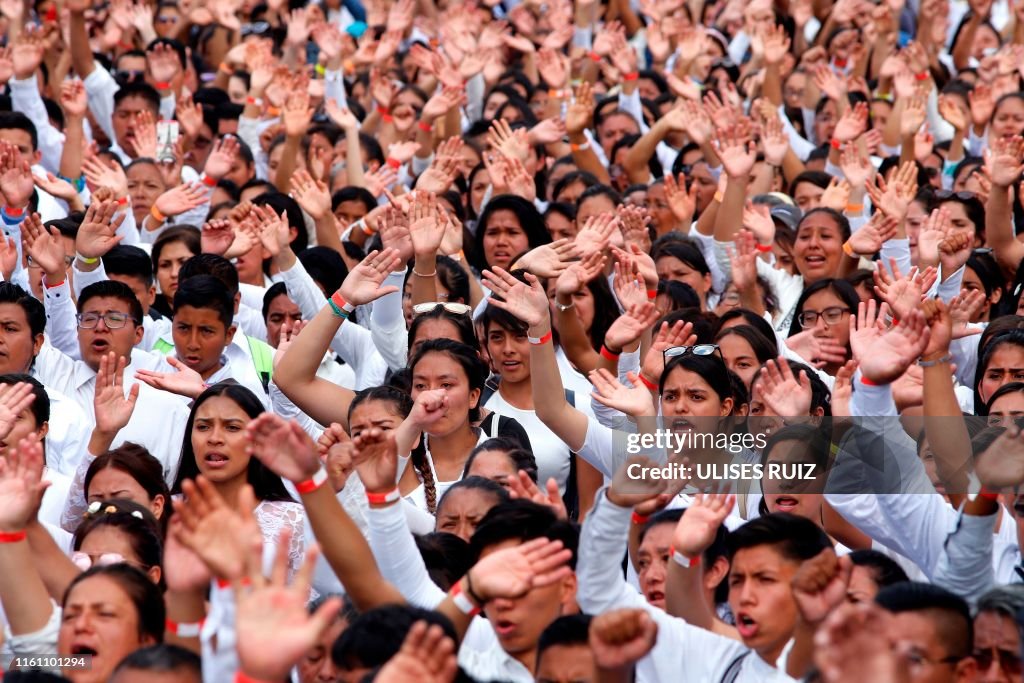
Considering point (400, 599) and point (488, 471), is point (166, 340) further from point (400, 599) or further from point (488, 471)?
point (400, 599)

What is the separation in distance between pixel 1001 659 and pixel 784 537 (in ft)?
2.25

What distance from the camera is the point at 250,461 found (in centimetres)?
493

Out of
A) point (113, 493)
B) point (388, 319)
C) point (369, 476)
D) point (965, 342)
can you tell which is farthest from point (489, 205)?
point (369, 476)

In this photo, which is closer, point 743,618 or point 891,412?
point 743,618

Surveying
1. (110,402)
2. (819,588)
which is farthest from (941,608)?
(110,402)

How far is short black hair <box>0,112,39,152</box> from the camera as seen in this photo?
26.0 ft

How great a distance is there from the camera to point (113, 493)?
4.68 m

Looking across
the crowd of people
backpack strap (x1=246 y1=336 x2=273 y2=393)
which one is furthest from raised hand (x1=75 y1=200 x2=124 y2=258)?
backpack strap (x1=246 y1=336 x2=273 y2=393)

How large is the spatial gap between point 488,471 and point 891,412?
4.21ft

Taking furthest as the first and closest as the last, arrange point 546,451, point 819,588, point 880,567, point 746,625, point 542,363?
point 546,451 → point 542,363 → point 880,567 → point 746,625 → point 819,588

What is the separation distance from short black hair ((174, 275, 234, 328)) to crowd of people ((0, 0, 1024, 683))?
0.05ft

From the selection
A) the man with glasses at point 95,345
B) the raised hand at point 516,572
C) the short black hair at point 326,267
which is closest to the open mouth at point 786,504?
the raised hand at point 516,572

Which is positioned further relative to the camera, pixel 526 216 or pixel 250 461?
pixel 526 216

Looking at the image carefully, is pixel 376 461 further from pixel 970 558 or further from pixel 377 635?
pixel 970 558
